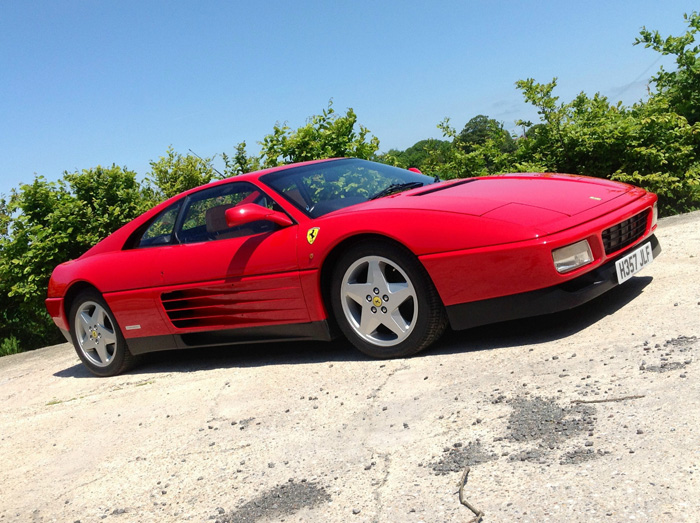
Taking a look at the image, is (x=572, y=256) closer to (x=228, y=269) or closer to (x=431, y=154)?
(x=228, y=269)

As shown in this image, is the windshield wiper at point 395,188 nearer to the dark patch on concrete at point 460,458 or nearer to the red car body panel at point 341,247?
the red car body panel at point 341,247

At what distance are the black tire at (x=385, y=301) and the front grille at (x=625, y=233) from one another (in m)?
1.00

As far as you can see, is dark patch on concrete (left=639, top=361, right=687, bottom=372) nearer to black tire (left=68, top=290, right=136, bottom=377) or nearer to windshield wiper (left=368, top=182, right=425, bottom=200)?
windshield wiper (left=368, top=182, right=425, bottom=200)

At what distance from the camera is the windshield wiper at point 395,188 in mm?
5023

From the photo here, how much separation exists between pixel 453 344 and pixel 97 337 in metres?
3.13

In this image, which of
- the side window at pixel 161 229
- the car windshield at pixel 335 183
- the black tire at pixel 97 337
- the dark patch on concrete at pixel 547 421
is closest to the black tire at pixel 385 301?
the car windshield at pixel 335 183

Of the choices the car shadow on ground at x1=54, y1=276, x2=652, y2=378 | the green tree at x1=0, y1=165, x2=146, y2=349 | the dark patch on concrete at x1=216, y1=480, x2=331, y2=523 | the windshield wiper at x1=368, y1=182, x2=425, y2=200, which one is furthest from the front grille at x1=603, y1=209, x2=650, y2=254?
the green tree at x1=0, y1=165, x2=146, y2=349

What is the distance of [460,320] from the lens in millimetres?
4180

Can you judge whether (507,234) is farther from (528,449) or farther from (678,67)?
(678,67)

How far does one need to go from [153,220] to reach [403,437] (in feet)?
10.9

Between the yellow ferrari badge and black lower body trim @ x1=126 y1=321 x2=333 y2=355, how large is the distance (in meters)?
0.53

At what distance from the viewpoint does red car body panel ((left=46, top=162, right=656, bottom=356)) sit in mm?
3990

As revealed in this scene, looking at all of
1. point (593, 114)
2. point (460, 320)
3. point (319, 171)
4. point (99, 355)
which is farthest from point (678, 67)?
point (99, 355)

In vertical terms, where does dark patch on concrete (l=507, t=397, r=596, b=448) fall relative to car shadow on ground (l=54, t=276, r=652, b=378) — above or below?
below
